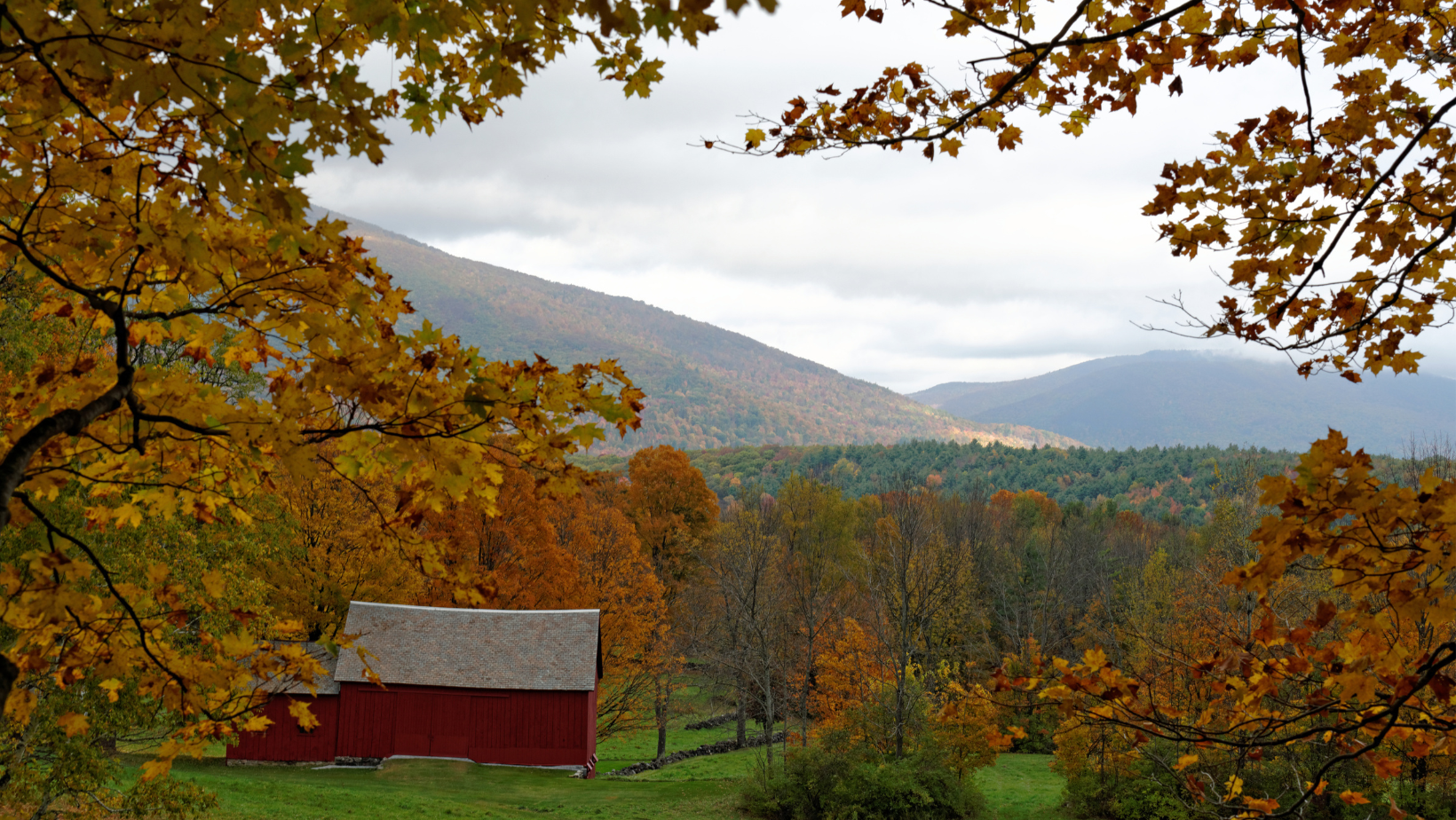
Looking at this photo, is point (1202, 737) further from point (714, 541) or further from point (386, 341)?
point (714, 541)

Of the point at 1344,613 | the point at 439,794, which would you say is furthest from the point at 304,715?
the point at 439,794

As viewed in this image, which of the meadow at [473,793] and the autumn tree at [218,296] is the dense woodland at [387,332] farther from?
the meadow at [473,793]

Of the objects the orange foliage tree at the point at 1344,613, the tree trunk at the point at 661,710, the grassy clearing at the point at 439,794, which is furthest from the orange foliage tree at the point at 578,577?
the orange foliage tree at the point at 1344,613

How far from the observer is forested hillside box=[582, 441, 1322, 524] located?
296 feet

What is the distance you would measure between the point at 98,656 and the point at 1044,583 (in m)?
46.3

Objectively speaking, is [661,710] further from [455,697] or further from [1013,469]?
[1013,469]

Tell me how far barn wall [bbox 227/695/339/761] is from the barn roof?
1064 millimetres

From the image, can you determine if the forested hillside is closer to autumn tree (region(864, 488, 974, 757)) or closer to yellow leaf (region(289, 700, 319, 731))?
autumn tree (region(864, 488, 974, 757))

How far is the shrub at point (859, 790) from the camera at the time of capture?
17.3 m

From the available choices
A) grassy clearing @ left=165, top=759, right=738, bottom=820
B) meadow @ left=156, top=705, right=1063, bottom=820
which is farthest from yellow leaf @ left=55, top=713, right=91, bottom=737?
grassy clearing @ left=165, top=759, right=738, bottom=820

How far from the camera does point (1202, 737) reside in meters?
3.17

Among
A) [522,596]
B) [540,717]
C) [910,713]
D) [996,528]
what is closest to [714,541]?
[522,596]

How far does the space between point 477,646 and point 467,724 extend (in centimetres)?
227

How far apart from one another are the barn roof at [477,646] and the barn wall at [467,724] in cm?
43
